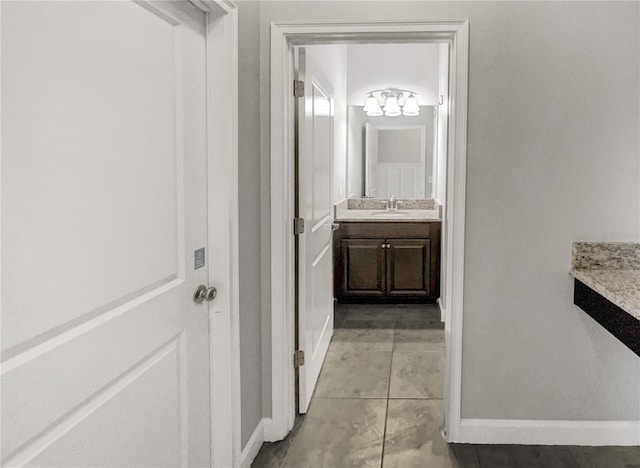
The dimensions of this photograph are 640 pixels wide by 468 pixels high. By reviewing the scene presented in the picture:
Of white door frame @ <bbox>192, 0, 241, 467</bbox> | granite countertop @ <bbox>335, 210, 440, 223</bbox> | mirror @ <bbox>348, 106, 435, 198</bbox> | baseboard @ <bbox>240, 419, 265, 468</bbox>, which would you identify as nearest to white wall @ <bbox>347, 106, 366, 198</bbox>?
mirror @ <bbox>348, 106, 435, 198</bbox>

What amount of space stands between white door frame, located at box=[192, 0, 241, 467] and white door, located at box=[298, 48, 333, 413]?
0.67 meters

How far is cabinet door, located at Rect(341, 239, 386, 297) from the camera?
5.02m

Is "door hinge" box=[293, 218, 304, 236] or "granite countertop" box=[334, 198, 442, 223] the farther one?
"granite countertop" box=[334, 198, 442, 223]

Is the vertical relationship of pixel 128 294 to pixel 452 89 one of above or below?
below

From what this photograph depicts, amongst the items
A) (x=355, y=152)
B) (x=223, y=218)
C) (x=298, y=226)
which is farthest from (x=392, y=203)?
(x=223, y=218)

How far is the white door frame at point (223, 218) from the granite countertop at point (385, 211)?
9.62 ft

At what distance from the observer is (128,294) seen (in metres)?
1.52

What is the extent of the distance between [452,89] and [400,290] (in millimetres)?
2767

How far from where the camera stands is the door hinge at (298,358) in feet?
9.26

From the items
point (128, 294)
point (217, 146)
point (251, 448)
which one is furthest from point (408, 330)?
point (128, 294)

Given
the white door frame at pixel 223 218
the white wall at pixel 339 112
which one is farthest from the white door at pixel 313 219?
the white door frame at pixel 223 218

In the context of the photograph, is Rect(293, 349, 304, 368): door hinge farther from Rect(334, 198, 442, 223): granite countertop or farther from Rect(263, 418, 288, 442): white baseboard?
Rect(334, 198, 442, 223): granite countertop

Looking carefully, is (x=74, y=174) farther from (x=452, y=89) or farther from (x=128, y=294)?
(x=452, y=89)

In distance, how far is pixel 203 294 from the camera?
1.99 meters
